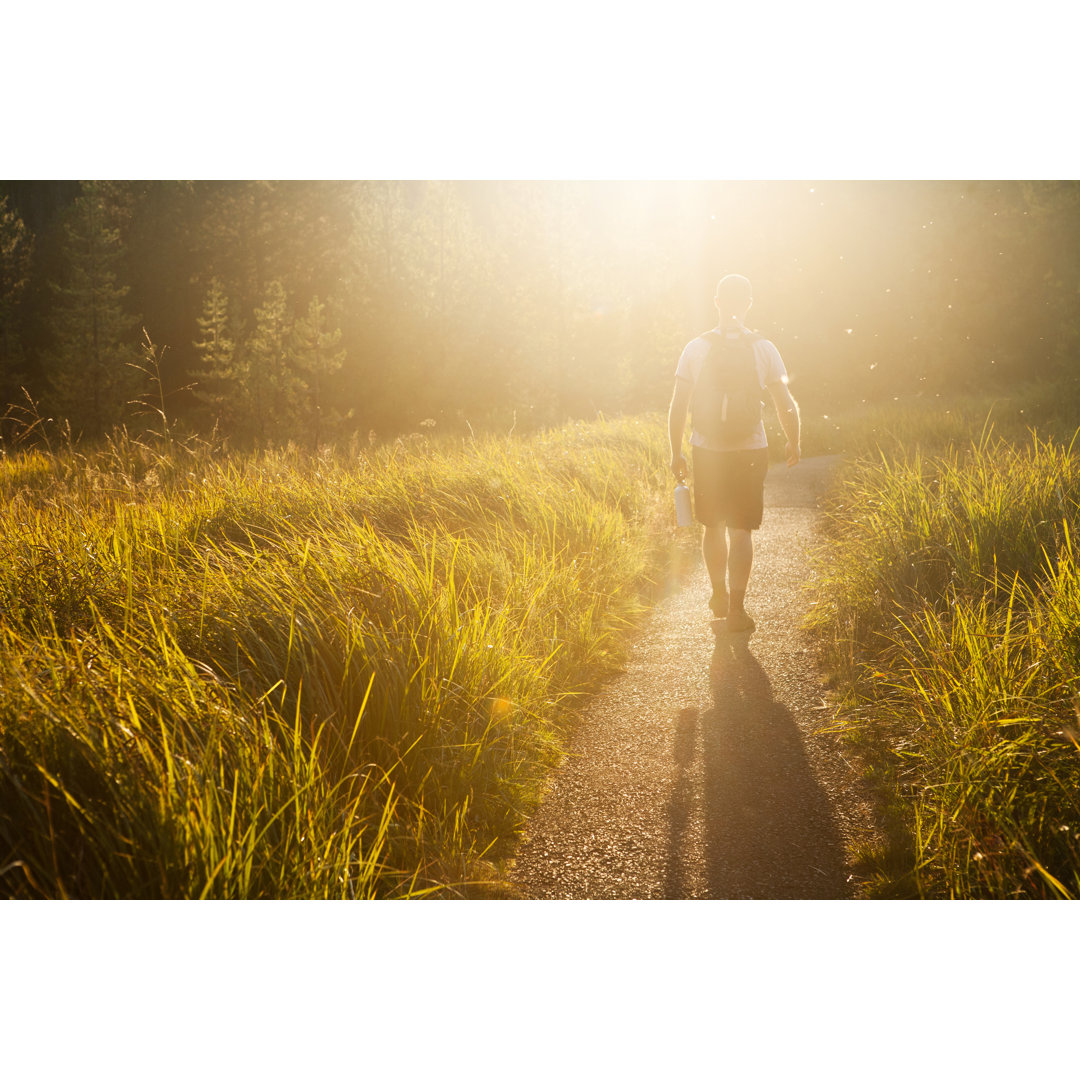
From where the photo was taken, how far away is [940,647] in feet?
11.0

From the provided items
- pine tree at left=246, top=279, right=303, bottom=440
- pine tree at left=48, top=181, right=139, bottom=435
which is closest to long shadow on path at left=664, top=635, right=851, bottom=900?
pine tree at left=246, top=279, right=303, bottom=440

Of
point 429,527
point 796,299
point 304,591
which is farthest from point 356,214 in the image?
point 304,591

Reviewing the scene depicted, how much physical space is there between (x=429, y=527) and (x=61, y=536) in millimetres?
2125

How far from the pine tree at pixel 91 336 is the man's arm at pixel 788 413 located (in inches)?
915

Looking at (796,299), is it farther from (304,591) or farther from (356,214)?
(304,591)

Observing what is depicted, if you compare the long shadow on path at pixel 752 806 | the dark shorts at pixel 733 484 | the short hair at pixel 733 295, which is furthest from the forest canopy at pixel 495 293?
the long shadow on path at pixel 752 806

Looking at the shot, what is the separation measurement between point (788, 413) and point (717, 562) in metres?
1.02

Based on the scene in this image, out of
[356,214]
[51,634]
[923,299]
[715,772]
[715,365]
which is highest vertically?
[356,214]

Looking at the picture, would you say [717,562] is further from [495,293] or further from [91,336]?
[91,336]

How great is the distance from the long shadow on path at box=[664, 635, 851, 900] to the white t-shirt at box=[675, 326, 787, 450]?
1.47 m

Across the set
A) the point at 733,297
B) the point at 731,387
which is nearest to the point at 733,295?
the point at 733,297

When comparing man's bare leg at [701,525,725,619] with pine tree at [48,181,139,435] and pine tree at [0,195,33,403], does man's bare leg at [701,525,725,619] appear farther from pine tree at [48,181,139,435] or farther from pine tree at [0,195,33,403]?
pine tree at [0,195,33,403]

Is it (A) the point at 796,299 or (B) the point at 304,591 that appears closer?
(B) the point at 304,591

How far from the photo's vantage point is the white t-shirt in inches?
181
